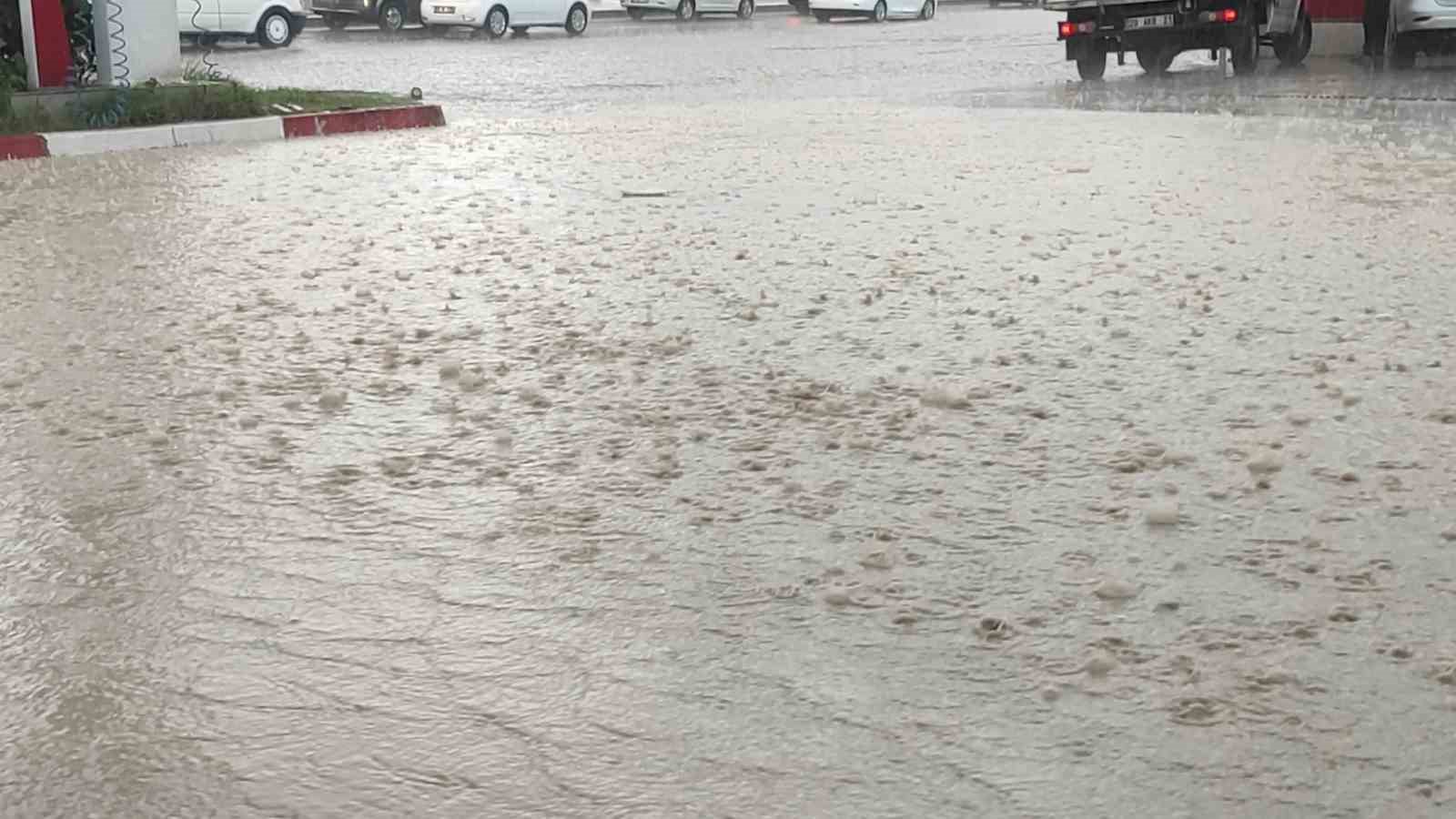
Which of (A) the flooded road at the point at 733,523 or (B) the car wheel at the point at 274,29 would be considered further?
(B) the car wheel at the point at 274,29

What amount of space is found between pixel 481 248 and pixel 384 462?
10.9ft

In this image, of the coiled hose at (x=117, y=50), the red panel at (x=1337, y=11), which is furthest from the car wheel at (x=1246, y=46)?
the coiled hose at (x=117, y=50)

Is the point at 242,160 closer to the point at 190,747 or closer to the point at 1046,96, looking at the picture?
the point at 1046,96

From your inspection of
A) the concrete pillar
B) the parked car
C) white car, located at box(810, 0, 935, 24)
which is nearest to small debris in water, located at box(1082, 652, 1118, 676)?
the concrete pillar

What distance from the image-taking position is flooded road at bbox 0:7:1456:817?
8.21 feet

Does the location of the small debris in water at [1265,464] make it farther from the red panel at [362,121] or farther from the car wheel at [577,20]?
the car wheel at [577,20]

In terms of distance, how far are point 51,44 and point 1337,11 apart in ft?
53.9

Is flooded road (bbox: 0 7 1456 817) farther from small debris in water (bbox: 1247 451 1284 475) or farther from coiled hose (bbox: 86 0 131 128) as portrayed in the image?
coiled hose (bbox: 86 0 131 128)

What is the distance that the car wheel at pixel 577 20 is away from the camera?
31.1m

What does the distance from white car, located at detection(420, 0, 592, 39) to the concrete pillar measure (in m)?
14.7

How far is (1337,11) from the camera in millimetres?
22562

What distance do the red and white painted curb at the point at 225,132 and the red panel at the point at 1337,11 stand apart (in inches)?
530

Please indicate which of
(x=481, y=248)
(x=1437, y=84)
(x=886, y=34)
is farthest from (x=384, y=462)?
(x=886, y=34)

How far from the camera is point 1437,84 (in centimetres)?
1631
